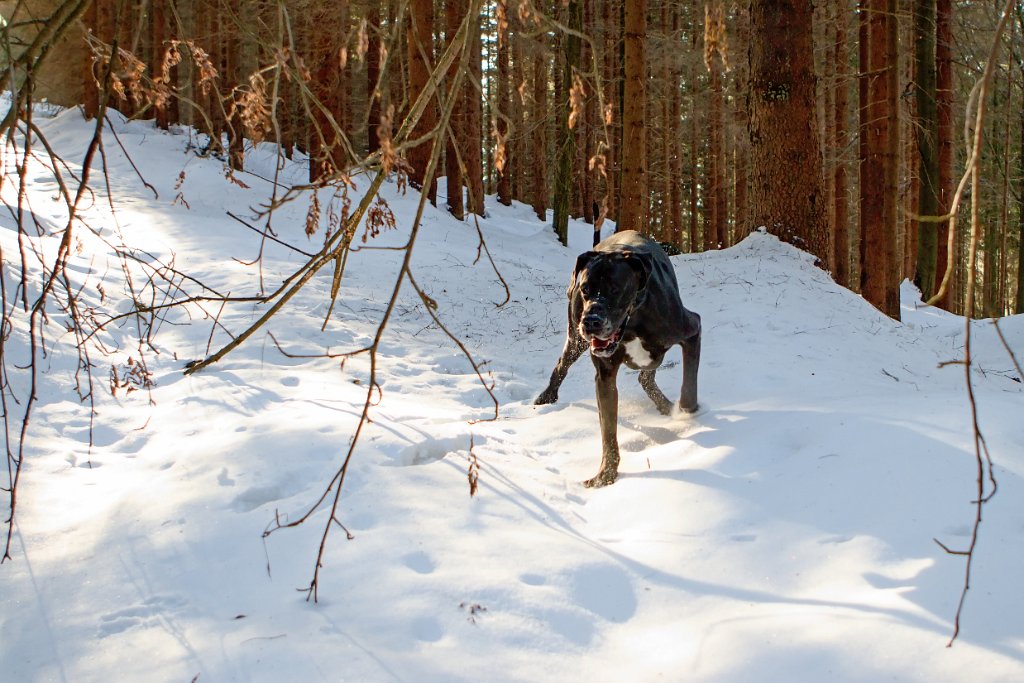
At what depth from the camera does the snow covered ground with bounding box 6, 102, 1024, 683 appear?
9.55 feet

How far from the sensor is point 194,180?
14.6m

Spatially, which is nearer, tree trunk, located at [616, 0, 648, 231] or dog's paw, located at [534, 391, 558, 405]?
dog's paw, located at [534, 391, 558, 405]

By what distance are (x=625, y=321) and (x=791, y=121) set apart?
569 cm

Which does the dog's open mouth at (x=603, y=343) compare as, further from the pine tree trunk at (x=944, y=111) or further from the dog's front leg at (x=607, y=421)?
the pine tree trunk at (x=944, y=111)

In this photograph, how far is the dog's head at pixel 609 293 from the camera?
454 centimetres

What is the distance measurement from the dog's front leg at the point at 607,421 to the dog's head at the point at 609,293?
0.52ft

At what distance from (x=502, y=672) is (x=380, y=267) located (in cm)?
903

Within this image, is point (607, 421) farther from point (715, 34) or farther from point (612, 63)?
point (612, 63)

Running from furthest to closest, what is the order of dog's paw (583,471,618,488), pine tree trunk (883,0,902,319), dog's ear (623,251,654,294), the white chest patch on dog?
1. pine tree trunk (883,0,902,319)
2. the white chest patch on dog
3. dog's ear (623,251,654,294)
4. dog's paw (583,471,618,488)

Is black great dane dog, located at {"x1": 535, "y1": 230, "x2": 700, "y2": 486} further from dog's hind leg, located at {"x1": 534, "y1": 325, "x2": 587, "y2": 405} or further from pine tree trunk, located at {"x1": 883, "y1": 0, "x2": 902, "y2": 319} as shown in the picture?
pine tree trunk, located at {"x1": 883, "y1": 0, "x2": 902, "y2": 319}

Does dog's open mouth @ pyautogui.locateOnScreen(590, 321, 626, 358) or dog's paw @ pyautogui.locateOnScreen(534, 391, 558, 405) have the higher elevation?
dog's open mouth @ pyautogui.locateOnScreen(590, 321, 626, 358)

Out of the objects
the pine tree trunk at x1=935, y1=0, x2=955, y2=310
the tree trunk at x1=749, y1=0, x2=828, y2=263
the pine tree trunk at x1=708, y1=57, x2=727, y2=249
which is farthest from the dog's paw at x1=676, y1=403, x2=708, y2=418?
the pine tree trunk at x1=708, y1=57, x2=727, y2=249

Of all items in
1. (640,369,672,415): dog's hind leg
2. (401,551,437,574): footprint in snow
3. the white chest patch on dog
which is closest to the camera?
(401,551,437,574): footprint in snow

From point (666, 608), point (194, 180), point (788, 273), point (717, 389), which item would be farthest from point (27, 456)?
point (194, 180)
